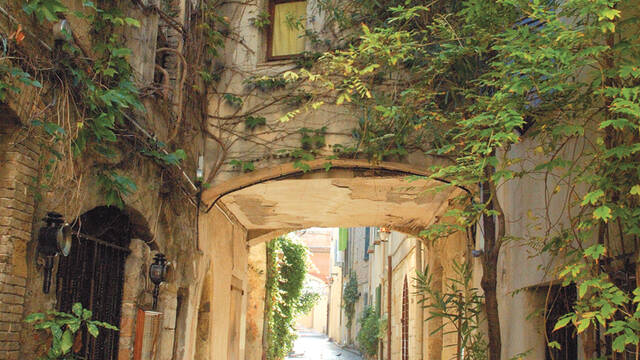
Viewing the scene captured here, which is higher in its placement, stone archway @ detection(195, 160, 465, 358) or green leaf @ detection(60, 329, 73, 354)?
stone archway @ detection(195, 160, 465, 358)

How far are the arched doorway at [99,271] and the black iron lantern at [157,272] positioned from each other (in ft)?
0.99

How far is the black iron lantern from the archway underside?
75.4 inches

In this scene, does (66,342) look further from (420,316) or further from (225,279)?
(420,316)

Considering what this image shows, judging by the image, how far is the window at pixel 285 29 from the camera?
27.0 feet

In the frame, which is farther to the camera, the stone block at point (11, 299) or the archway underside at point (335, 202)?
the archway underside at point (335, 202)

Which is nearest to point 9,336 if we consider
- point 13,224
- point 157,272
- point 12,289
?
point 12,289

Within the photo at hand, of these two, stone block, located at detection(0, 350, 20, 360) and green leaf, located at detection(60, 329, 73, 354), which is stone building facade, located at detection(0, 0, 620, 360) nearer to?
stone block, located at detection(0, 350, 20, 360)

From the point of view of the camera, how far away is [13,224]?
14.0 ft

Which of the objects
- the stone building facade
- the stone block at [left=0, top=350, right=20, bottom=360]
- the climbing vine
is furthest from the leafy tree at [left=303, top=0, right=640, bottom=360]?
the climbing vine

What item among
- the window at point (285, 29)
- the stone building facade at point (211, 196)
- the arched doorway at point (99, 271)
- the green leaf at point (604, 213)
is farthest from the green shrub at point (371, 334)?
the green leaf at point (604, 213)

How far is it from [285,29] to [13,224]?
194 inches

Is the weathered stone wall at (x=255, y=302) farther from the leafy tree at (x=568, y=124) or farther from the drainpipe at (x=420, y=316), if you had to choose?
the leafy tree at (x=568, y=124)

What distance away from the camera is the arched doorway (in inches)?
221

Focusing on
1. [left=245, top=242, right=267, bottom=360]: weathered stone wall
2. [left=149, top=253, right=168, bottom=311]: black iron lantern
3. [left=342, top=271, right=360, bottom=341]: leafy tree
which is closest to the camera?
[left=149, top=253, right=168, bottom=311]: black iron lantern
